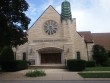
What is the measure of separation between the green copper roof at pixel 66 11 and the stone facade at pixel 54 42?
801mm

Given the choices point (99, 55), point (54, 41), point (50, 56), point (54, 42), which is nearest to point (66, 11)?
point (54, 41)

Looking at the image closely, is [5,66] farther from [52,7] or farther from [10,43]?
[52,7]

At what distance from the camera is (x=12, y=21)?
76.9 ft

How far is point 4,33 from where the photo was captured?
2188 centimetres

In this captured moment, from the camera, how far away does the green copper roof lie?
4159cm

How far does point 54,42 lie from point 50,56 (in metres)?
2.91

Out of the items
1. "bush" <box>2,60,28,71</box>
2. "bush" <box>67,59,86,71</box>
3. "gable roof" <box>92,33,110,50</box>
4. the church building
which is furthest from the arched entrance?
"gable roof" <box>92,33,110,50</box>

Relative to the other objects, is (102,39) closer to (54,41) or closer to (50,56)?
(54,41)

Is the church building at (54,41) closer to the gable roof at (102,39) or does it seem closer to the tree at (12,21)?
the gable roof at (102,39)

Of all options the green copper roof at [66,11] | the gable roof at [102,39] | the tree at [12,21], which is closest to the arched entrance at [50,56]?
the green copper roof at [66,11]

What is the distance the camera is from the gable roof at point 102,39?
5052 cm

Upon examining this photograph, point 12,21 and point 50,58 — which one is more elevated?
point 12,21

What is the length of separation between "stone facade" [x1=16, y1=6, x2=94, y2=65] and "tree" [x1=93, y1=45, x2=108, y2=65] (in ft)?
3.55

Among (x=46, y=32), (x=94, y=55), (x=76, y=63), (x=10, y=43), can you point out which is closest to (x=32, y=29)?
(x=46, y=32)
